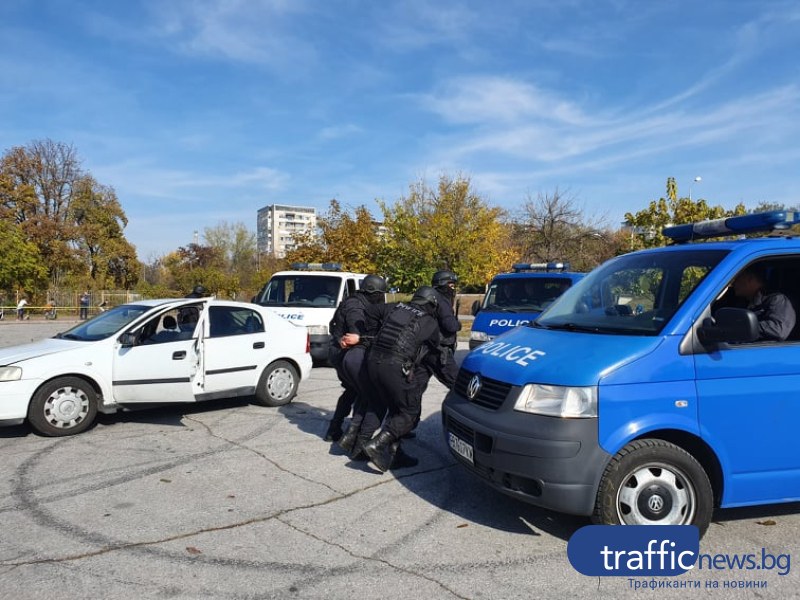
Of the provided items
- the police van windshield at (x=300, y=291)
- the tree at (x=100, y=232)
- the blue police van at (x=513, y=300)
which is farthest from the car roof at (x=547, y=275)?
the tree at (x=100, y=232)

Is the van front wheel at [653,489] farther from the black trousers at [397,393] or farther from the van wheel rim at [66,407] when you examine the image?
the van wheel rim at [66,407]

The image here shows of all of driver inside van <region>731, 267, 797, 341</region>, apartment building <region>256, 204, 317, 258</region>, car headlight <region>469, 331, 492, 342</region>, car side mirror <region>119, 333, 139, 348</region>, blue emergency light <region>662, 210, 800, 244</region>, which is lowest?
car headlight <region>469, 331, 492, 342</region>

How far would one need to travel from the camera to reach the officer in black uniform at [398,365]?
16.8 ft

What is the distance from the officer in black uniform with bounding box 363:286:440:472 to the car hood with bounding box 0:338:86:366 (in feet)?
12.1

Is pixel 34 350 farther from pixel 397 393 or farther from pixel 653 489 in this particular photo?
pixel 653 489

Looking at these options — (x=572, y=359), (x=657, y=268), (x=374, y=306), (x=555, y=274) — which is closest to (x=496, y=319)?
(x=555, y=274)

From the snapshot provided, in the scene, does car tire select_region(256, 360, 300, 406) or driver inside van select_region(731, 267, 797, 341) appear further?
car tire select_region(256, 360, 300, 406)

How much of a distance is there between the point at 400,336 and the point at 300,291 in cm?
732

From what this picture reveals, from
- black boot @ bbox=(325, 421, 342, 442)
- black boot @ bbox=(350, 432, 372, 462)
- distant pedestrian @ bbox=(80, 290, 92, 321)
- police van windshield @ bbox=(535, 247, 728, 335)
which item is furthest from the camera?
distant pedestrian @ bbox=(80, 290, 92, 321)

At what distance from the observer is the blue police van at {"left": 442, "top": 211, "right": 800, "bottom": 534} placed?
356cm

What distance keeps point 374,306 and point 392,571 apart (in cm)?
323

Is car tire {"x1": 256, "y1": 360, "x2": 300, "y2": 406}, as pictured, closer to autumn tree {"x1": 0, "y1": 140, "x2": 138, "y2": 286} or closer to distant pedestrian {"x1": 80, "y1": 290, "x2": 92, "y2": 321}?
distant pedestrian {"x1": 80, "y1": 290, "x2": 92, "y2": 321}

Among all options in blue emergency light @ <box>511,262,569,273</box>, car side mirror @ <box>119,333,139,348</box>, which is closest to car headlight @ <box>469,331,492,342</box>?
blue emergency light @ <box>511,262,569,273</box>

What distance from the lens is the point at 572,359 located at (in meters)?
3.75
